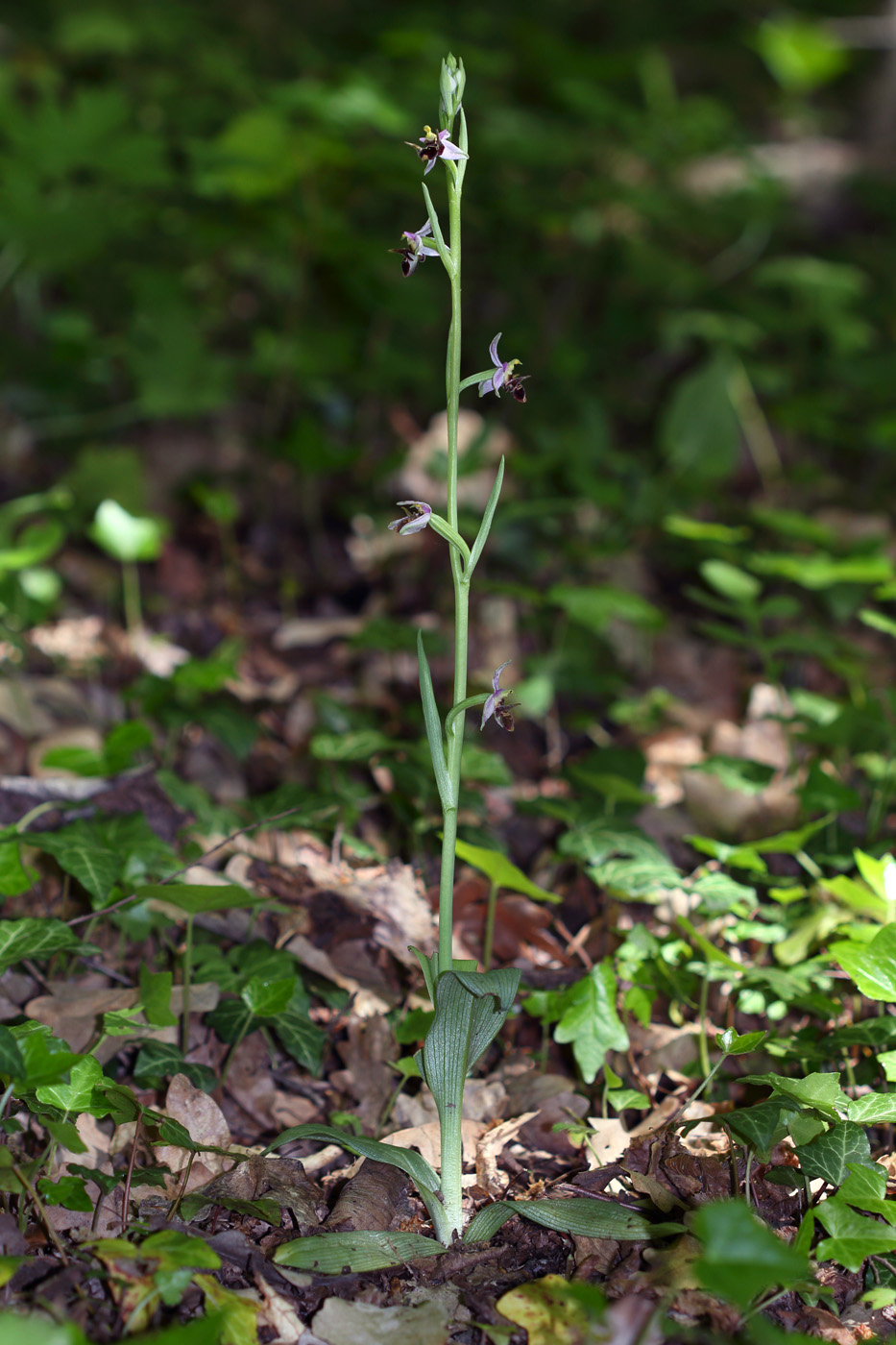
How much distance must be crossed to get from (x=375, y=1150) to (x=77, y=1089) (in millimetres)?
445

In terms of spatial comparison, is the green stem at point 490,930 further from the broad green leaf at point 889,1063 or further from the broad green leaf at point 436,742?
the broad green leaf at point 889,1063

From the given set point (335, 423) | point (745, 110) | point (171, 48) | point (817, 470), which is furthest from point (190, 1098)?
point (745, 110)

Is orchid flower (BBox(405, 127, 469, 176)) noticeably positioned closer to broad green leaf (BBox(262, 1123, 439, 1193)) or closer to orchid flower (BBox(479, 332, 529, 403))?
orchid flower (BBox(479, 332, 529, 403))

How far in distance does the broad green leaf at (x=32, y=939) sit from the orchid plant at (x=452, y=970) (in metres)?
0.49

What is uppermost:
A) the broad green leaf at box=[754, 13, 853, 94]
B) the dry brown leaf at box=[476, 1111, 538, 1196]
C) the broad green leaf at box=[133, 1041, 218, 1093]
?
the broad green leaf at box=[754, 13, 853, 94]

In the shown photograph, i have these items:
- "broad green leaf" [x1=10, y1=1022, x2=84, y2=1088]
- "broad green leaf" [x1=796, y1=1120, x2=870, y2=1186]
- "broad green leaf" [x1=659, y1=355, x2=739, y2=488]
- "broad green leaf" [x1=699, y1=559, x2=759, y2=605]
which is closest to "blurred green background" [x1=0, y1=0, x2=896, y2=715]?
"broad green leaf" [x1=659, y1=355, x2=739, y2=488]

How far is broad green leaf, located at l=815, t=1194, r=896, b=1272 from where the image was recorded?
1.24 m

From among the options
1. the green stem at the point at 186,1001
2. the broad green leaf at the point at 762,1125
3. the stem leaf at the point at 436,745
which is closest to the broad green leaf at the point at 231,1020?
the green stem at the point at 186,1001

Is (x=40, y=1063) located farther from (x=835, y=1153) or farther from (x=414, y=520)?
(x=835, y=1153)

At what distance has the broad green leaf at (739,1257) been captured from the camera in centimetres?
97

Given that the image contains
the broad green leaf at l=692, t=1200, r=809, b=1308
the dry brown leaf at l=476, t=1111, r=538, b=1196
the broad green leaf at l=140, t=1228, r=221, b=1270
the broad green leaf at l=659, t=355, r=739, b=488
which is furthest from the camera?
the broad green leaf at l=659, t=355, r=739, b=488

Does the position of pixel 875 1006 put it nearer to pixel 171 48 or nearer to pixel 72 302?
pixel 72 302

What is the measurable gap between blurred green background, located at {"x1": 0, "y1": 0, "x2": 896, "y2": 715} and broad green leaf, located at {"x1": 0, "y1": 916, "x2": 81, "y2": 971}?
1.48m

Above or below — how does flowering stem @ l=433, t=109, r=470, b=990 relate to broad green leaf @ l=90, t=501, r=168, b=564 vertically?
above
